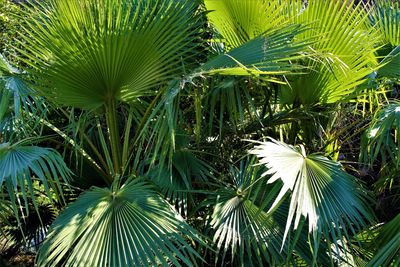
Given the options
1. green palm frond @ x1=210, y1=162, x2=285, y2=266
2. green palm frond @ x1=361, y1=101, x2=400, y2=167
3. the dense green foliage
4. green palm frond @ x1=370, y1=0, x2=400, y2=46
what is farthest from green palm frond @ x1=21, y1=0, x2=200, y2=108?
green palm frond @ x1=370, y1=0, x2=400, y2=46

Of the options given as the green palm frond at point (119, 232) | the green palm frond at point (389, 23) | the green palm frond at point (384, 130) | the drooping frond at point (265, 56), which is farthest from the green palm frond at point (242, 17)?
the green palm frond at point (119, 232)

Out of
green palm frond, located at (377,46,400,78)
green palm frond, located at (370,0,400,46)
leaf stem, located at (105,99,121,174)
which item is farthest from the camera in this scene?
green palm frond, located at (370,0,400,46)

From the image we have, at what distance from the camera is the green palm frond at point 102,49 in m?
2.70

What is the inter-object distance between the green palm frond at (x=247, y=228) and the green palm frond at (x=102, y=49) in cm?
72

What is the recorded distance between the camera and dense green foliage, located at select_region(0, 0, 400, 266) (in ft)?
8.29

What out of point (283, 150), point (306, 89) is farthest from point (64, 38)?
point (306, 89)

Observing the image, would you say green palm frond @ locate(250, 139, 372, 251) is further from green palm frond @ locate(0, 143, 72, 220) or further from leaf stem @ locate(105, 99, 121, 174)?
green palm frond @ locate(0, 143, 72, 220)

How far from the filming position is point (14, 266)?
4.45 meters

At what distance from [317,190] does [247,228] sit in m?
0.39

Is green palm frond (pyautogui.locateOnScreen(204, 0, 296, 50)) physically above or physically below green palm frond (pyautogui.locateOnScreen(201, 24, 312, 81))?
above

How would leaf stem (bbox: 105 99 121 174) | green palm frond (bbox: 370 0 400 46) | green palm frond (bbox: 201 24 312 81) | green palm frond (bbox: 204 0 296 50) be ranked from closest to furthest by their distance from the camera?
green palm frond (bbox: 201 24 312 81), leaf stem (bbox: 105 99 121 174), green palm frond (bbox: 204 0 296 50), green palm frond (bbox: 370 0 400 46)

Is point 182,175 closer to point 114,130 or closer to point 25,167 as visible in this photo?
point 114,130

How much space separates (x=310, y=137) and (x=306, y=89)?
20.4 inches

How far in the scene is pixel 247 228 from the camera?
274cm
